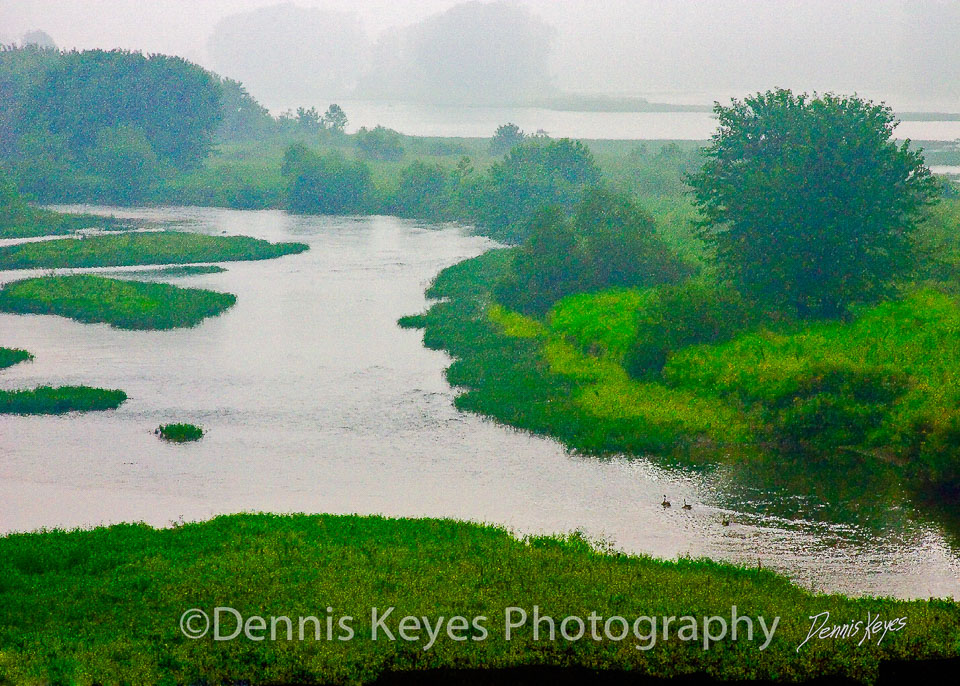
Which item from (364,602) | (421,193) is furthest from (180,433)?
(421,193)

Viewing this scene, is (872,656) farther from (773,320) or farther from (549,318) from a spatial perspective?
(549,318)

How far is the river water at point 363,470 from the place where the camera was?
2358cm

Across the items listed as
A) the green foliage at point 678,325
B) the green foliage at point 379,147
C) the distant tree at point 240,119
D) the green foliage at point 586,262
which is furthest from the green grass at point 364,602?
the distant tree at point 240,119

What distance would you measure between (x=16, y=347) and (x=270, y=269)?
23.3 metres

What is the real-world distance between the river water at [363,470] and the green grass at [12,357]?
1.88 ft

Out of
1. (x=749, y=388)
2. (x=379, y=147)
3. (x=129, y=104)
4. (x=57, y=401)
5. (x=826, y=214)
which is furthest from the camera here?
(x=379, y=147)

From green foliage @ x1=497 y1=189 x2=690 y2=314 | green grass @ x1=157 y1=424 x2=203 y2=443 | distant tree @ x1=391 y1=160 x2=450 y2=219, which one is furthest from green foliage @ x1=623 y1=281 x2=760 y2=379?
distant tree @ x1=391 y1=160 x2=450 y2=219

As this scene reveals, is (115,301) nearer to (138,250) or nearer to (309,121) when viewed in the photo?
(138,250)

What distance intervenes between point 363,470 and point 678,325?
13.9m

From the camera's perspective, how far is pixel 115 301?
5103cm

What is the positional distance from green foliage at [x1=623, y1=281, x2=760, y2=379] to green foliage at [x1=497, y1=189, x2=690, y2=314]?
11.2 m

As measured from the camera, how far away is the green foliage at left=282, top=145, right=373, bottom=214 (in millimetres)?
103375

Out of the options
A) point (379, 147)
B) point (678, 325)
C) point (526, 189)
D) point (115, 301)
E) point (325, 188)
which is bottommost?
point (115, 301)

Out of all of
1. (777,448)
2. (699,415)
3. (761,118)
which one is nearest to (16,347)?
(699,415)
